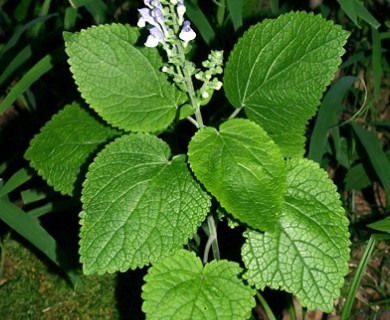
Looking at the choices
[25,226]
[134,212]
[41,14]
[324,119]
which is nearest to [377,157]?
[324,119]

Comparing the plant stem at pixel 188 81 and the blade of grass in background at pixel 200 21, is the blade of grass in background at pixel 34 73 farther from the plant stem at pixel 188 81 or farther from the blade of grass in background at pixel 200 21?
the plant stem at pixel 188 81

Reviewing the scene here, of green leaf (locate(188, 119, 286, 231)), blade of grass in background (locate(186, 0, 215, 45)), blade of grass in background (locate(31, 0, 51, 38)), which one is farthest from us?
blade of grass in background (locate(31, 0, 51, 38))

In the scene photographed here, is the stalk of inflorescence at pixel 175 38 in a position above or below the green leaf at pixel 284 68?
above

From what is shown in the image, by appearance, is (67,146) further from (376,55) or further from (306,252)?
(376,55)

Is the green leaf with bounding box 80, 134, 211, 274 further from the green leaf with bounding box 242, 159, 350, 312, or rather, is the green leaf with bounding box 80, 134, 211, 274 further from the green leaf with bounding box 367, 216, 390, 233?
the green leaf with bounding box 367, 216, 390, 233

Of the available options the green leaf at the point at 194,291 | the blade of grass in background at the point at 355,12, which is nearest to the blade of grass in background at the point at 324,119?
the blade of grass in background at the point at 355,12

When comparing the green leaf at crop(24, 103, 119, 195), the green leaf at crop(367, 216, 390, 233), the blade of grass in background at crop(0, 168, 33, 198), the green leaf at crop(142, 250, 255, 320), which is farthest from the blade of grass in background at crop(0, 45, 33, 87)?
the green leaf at crop(367, 216, 390, 233)

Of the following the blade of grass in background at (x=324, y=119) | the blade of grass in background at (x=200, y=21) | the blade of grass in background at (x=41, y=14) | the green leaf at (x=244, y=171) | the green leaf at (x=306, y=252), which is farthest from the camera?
the blade of grass in background at (x=41, y=14)
